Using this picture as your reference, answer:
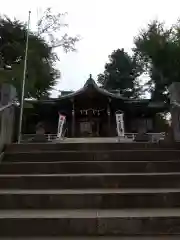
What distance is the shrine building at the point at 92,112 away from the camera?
897 inches

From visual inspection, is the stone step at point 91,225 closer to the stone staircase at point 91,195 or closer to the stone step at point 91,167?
the stone staircase at point 91,195

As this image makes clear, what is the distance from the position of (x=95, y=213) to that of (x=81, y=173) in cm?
138

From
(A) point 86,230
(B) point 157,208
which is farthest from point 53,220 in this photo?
(B) point 157,208

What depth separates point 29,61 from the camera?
22156 mm

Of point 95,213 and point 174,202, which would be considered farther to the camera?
point 174,202

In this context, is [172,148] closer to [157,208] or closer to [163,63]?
[157,208]

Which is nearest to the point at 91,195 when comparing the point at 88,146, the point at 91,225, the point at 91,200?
the point at 91,200

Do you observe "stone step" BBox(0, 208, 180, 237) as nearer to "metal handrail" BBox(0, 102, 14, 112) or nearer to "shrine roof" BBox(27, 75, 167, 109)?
"metal handrail" BBox(0, 102, 14, 112)

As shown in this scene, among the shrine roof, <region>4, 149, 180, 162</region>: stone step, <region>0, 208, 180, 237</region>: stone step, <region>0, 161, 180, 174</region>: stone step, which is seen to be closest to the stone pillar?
<region>4, 149, 180, 162</region>: stone step

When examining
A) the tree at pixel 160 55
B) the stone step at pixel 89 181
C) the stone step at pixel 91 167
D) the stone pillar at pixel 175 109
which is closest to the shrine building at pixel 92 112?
the tree at pixel 160 55

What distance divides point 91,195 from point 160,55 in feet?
87.2

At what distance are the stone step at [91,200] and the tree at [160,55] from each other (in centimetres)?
2502

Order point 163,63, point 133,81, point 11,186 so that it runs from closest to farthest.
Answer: point 11,186 → point 163,63 → point 133,81

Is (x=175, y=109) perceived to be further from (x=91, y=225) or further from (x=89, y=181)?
(x=91, y=225)
